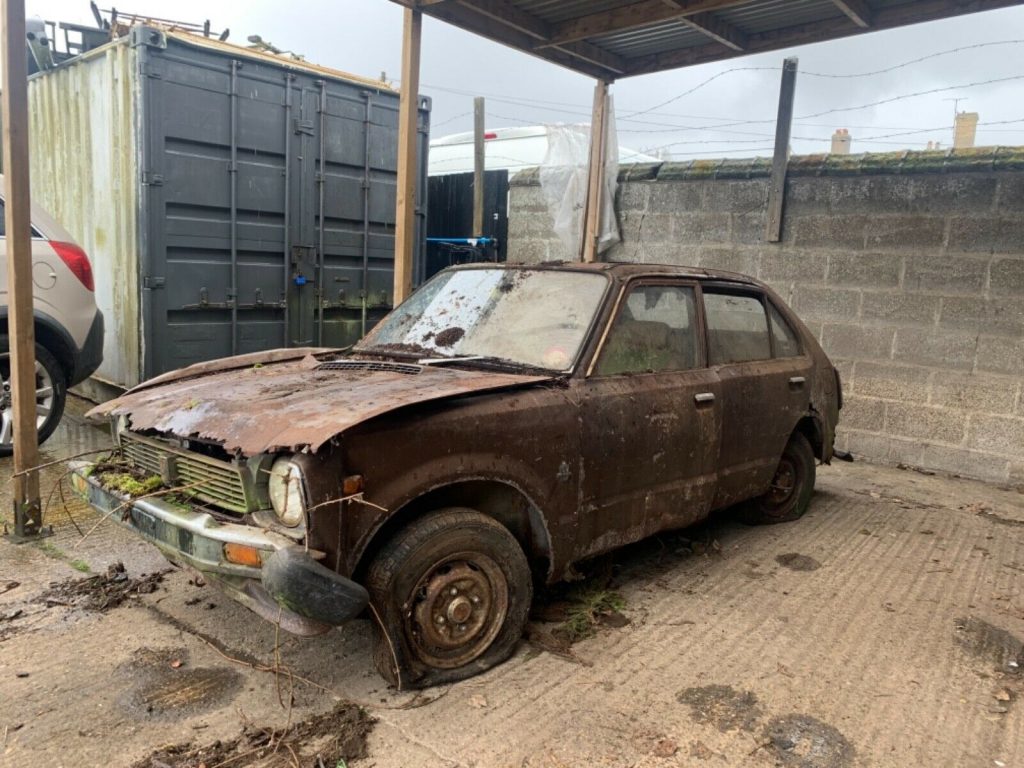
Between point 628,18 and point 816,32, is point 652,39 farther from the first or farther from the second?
point 816,32

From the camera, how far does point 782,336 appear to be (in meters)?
5.08

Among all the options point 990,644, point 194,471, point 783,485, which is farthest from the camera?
point 783,485

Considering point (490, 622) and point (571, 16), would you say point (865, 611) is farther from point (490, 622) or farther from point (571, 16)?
point (571, 16)

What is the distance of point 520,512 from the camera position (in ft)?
11.0

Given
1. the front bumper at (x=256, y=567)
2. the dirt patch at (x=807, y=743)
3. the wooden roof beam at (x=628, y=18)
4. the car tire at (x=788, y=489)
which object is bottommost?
the dirt patch at (x=807, y=743)

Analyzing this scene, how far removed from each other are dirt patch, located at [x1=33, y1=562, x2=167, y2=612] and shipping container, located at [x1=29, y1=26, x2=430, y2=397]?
123 inches

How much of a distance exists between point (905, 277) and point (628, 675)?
4.97 metres

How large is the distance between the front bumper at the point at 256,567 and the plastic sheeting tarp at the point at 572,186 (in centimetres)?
598

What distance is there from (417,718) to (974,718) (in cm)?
212

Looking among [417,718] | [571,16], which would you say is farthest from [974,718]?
[571,16]

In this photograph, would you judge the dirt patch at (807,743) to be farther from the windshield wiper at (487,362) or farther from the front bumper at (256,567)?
the windshield wiper at (487,362)

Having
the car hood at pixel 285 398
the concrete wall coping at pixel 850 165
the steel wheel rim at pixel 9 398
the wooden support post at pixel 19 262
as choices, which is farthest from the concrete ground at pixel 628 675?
the concrete wall coping at pixel 850 165

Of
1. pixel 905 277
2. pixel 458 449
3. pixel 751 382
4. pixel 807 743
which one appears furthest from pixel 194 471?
pixel 905 277

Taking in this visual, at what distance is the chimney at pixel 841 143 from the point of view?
23.7ft
